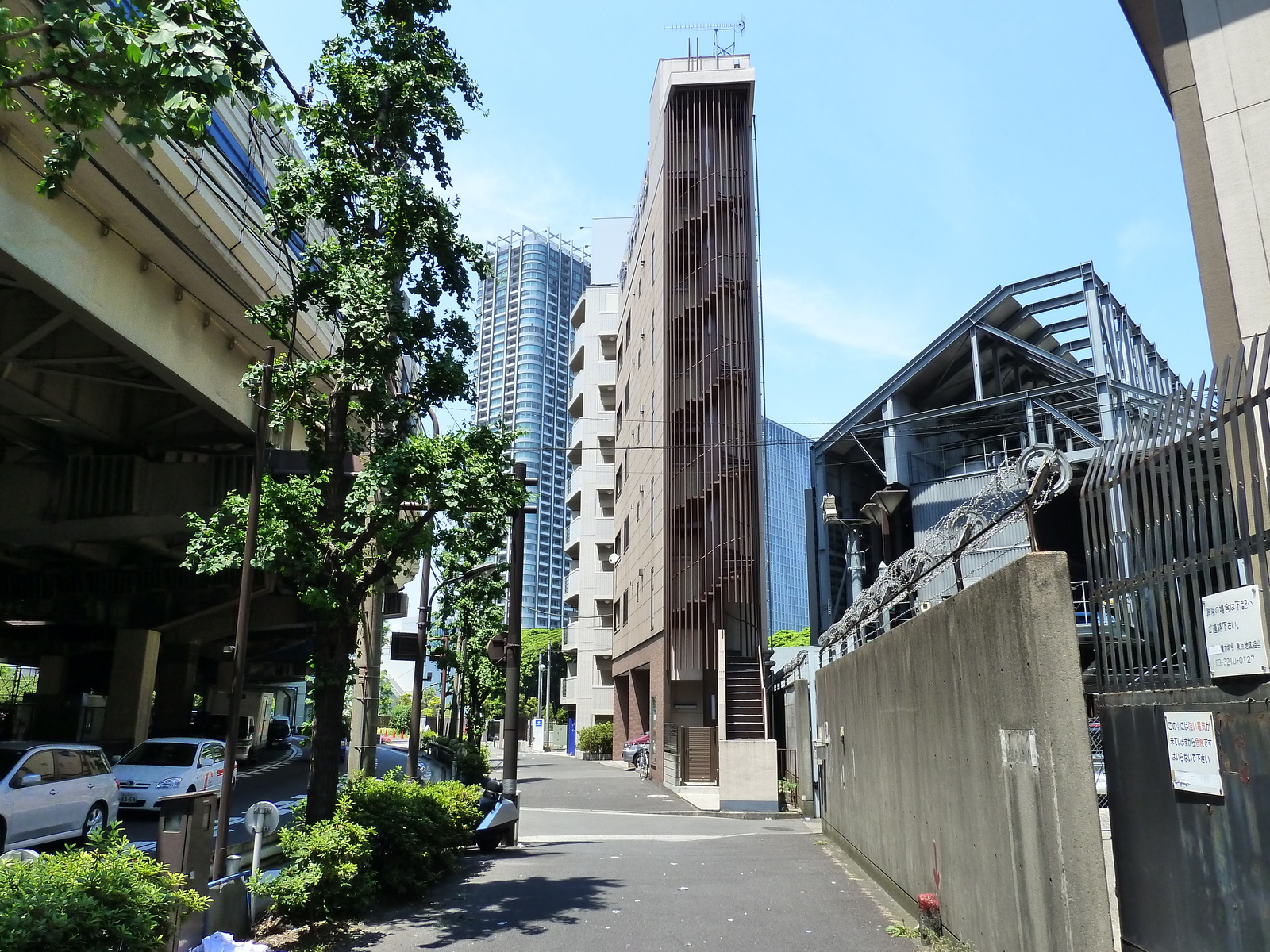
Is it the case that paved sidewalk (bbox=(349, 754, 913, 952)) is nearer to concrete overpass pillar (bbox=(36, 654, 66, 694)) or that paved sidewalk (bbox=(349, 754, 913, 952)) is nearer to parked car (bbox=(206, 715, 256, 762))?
parked car (bbox=(206, 715, 256, 762))

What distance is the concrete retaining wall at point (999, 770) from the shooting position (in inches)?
218

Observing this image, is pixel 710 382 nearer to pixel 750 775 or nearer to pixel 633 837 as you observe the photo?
pixel 750 775

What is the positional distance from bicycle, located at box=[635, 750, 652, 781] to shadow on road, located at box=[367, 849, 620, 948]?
22.5 m

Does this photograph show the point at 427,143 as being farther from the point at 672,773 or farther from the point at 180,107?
the point at 672,773

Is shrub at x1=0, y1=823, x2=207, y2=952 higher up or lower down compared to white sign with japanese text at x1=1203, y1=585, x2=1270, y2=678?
lower down

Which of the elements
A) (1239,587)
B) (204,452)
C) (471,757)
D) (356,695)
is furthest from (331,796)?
(471,757)

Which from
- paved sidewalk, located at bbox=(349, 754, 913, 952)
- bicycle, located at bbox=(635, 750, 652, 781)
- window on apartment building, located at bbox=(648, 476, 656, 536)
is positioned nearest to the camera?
paved sidewalk, located at bbox=(349, 754, 913, 952)

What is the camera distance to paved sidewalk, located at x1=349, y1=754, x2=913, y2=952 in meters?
8.67

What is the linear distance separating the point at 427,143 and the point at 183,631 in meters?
28.8

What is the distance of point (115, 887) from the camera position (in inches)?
241

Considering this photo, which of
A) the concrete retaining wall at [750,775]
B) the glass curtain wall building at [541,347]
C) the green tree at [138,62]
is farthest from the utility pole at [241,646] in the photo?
the glass curtain wall building at [541,347]

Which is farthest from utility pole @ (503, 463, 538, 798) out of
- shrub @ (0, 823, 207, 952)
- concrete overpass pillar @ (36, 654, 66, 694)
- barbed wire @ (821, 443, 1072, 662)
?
concrete overpass pillar @ (36, 654, 66, 694)

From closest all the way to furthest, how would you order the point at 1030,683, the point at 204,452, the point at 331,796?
the point at 1030,683 < the point at 331,796 < the point at 204,452

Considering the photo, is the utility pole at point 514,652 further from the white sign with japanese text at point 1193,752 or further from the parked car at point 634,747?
the parked car at point 634,747
